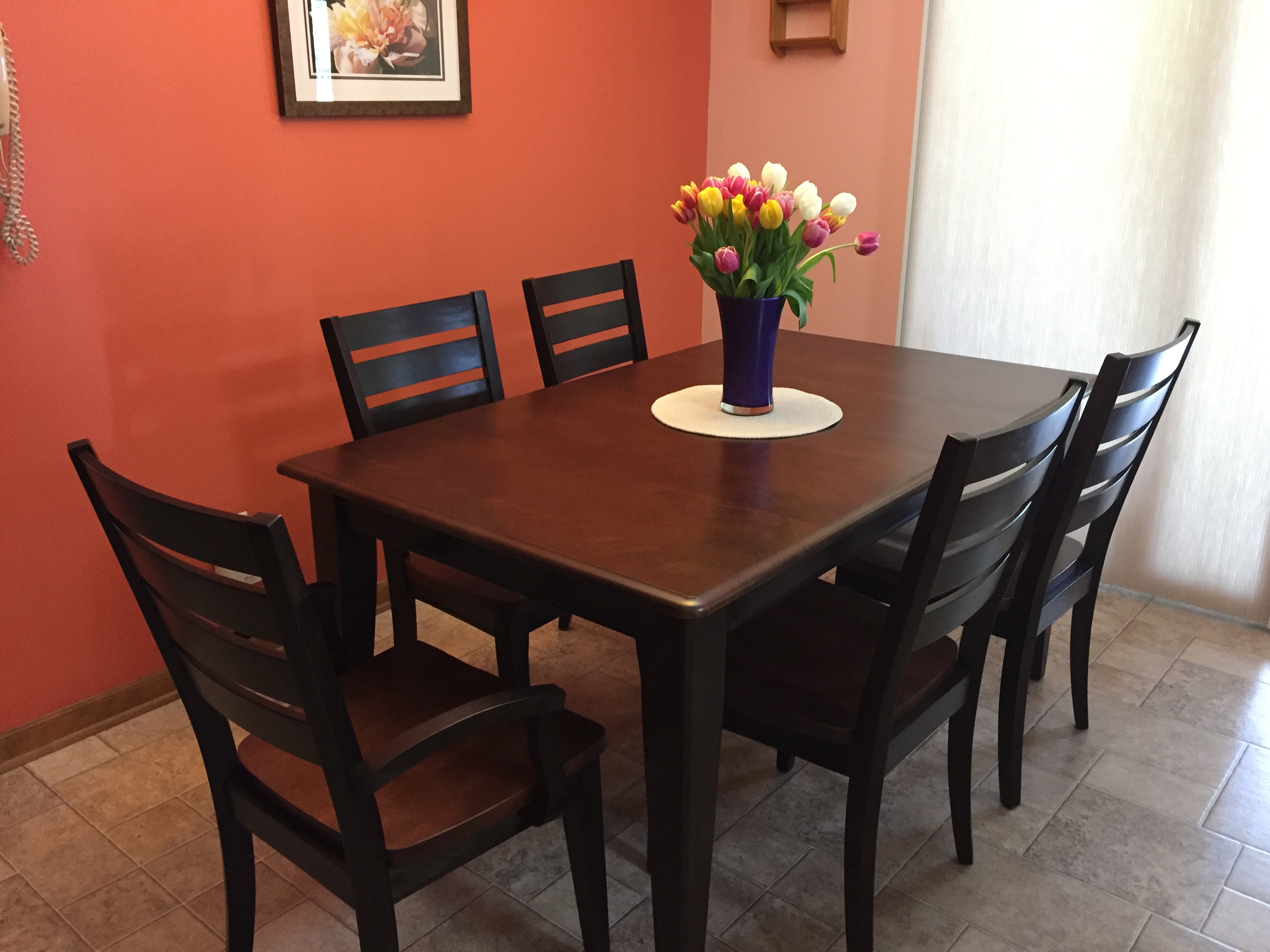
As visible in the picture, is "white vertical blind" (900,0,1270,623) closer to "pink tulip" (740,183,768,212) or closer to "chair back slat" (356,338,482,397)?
"pink tulip" (740,183,768,212)

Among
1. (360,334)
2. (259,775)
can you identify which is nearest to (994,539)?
(259,775)

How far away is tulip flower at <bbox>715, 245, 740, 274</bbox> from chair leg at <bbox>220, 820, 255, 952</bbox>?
1.23 metres

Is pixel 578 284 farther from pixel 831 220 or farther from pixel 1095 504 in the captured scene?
pixel 1095 504

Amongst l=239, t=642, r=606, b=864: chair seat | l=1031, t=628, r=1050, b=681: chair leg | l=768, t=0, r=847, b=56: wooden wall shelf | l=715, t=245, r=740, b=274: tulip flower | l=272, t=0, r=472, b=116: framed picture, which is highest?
l=768, t=0, r=847, b=56: wooden wall shelf

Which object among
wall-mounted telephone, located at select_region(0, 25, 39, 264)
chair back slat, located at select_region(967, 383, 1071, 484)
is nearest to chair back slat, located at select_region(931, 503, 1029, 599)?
chair back slat, located at select_region(967, 383, 1071, 484)

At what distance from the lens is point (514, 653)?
212 centimetres

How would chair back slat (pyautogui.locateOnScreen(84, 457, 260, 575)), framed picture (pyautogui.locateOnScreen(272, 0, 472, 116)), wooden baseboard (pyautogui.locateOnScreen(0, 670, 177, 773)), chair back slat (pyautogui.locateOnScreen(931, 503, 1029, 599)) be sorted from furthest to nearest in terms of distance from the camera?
framed picture (pyautogui.locateOnScreen(272, 0, 472, 116)) → wooden baseboard (pyautogui.locateOnScreen(0, 670, 177, 773)) → chair back slat (pyautogui.locateOnScreen(931, 503, 1029, 599)) → chair back slat (pyautogui.locateOnScreen(84, 457, 260, 575))

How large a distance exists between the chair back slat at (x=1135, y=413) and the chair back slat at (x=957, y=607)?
0.32 metres

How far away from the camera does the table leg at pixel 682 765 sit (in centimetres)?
140

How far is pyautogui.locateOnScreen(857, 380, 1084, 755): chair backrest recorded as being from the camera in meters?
1.42

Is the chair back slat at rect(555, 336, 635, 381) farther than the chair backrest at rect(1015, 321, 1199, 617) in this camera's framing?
Yes

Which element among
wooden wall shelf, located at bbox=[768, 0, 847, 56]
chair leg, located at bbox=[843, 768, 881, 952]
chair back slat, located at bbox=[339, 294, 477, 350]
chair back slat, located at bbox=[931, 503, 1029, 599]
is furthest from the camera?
wooden wall shelf, located at bbox=[768, 0, 847, 56]

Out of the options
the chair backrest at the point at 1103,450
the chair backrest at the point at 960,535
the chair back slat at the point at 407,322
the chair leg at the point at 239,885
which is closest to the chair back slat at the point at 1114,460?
the chair backrest at the point at 1103,450

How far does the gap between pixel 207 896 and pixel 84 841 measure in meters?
0.35
